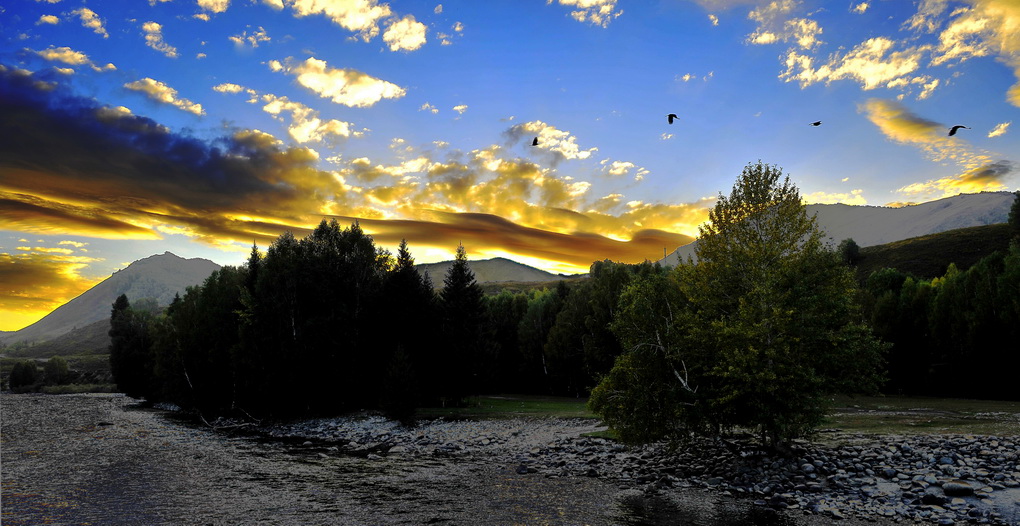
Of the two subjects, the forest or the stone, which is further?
the forest

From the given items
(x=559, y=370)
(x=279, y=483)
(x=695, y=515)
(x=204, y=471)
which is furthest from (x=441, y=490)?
(x=559, y=370)

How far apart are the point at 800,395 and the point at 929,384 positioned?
69.5 m

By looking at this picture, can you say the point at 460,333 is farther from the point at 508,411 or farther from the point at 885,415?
the point at 885,415

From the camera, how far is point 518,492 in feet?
84.4

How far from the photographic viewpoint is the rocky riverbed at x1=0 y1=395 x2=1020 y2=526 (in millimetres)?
21406

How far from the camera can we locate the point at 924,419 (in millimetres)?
42969

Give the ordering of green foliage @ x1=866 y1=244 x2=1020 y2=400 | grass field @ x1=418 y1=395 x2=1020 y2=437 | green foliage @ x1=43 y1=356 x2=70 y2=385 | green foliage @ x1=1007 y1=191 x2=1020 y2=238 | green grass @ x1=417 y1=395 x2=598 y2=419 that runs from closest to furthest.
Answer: grass field @ x1=418 y1=395 x2=1020 y2=437 → green grass @ x1=417 y1=395 x2=598 y2=419 → green foliage @ x1=866 y1=244 x2=1020 y2=400 → green foliage @ x1=1007 y1=191 x2=1020 y2=238 → green foliage @ x1=43 y1=356 x2=70 y2=385

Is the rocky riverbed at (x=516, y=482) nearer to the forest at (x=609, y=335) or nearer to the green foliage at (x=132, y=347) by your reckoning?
the forest at (x=609, y=335)

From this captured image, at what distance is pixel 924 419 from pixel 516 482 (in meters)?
36.3

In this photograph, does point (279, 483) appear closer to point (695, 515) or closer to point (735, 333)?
point (695, 515)

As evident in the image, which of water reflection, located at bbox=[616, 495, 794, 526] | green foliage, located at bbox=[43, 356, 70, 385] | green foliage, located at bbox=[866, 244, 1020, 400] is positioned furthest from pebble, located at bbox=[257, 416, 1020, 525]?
green foliage, located at bbox=[43, 356, 70, 385]

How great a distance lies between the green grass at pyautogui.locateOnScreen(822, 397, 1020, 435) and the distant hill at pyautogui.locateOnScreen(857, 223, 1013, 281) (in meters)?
130

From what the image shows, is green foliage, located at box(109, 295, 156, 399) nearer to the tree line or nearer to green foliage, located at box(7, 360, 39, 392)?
the tree line

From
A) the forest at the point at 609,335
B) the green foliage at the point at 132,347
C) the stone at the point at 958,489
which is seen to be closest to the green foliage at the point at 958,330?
the forest at the point at 609,335
